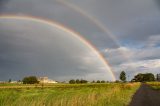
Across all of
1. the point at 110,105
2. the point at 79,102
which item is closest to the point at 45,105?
the point at 79,102

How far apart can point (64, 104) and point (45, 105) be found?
1.95 m

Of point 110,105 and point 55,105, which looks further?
point 110,105

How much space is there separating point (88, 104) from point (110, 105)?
92.1 inches

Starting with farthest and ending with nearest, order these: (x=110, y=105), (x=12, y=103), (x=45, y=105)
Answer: (x=110, y=105), (x=45, y=105), (x=12, y=103)

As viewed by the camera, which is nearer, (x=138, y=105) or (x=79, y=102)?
(x=79, y=102)

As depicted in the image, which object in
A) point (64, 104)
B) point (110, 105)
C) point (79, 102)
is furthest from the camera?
point (110, 105)

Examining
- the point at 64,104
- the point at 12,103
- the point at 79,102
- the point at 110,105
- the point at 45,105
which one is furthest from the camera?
the point at 110,105

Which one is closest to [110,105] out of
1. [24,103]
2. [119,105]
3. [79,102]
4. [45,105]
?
[119,105]

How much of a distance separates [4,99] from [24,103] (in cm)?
155

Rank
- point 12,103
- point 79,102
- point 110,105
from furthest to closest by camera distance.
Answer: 1. point 110,105
2. point 79,102
3. point 12,103

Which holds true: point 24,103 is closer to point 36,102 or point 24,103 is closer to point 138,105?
point 36,102

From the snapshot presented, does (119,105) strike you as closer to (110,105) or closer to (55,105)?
(110,105)

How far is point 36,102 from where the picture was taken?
18.0 m

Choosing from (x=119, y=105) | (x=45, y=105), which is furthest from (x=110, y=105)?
→ (x=45, y=105)
